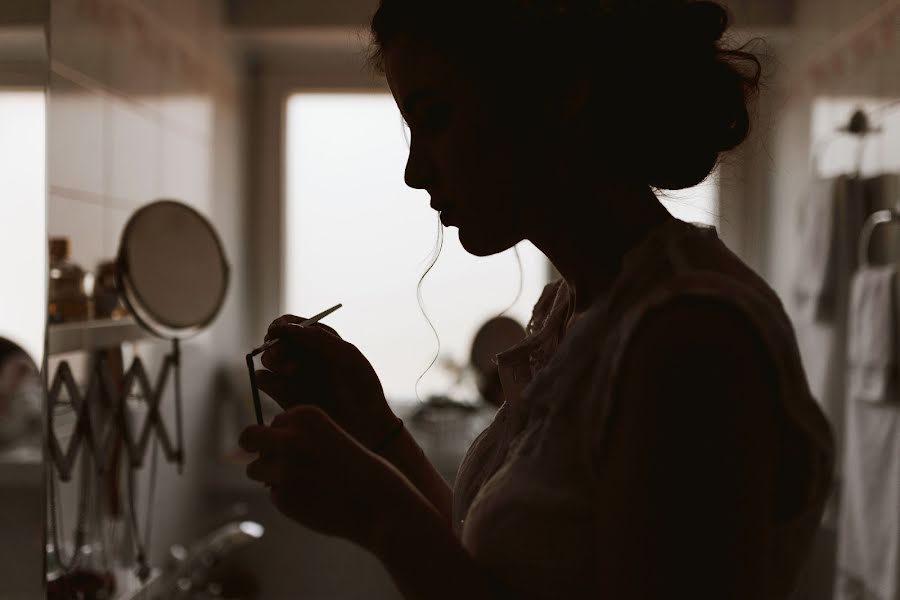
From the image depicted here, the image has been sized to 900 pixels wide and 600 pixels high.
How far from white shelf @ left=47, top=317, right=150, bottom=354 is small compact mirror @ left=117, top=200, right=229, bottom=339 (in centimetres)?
6

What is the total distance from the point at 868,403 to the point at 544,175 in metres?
1.36

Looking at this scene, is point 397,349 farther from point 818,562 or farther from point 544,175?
point 544,175

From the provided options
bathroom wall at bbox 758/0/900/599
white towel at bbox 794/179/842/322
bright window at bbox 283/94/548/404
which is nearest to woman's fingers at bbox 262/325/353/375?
bathroom wall at bbox 758/0/900/599

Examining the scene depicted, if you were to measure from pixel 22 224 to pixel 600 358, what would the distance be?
0.83 m

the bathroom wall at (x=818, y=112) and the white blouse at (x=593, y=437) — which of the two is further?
the bathroom wall at (x=818, y=112)

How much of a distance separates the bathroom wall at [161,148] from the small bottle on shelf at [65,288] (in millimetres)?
36

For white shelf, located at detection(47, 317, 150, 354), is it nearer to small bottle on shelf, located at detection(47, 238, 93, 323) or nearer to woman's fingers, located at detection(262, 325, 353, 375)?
small bottle on shelf, located at detection(47, 238, 93, 323)

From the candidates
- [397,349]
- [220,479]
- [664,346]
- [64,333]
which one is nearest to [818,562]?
[397,349]

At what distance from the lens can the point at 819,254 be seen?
1.81 m

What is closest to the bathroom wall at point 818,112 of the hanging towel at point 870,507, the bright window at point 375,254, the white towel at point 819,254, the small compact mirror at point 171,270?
the white towel at point 819,254

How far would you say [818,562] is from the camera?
1.91m

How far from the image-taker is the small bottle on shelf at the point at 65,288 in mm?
1069

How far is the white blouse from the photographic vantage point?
0.36 meters

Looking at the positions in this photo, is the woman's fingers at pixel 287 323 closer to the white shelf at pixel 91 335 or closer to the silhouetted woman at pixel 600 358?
the silhouetted woman at pixel 600 358
